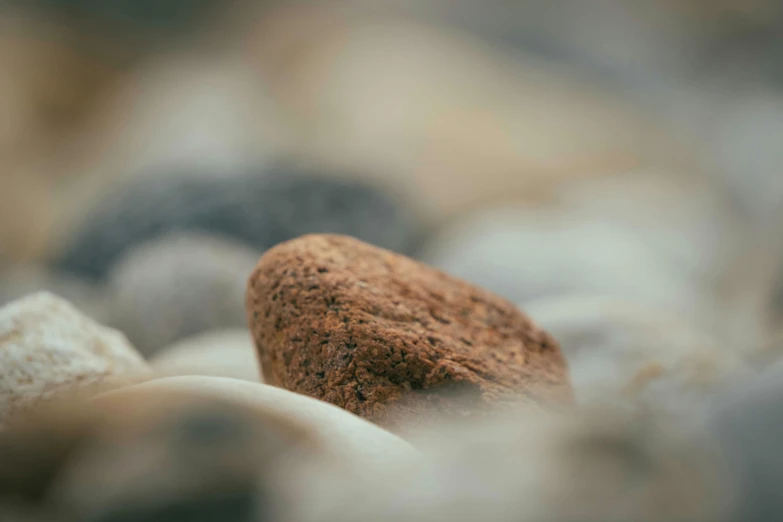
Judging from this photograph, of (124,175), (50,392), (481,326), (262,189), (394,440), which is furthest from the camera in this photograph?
(124,175)

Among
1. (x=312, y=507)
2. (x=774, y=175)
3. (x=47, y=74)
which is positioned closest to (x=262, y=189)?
(x=47, y=74)

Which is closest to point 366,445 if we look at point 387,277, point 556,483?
point 556,483

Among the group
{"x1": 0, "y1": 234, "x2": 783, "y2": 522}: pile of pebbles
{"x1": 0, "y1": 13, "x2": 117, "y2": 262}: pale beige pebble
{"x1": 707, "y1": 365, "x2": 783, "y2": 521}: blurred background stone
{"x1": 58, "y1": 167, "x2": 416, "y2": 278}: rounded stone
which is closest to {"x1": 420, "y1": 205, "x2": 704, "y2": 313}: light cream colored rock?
{"x1": 58, "y1": 167, "x2": 416, "y2": 278}: rounded stone

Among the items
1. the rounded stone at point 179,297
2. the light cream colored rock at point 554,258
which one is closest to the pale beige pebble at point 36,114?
the rounded stone at point 179,297

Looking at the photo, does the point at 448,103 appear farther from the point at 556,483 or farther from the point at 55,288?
the point at 556,483

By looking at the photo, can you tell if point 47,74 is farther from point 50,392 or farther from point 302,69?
point 50,392

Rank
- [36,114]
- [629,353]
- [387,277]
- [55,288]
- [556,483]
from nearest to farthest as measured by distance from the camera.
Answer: [556,483], [387,277], [629,353], [55,288], [36,114]
